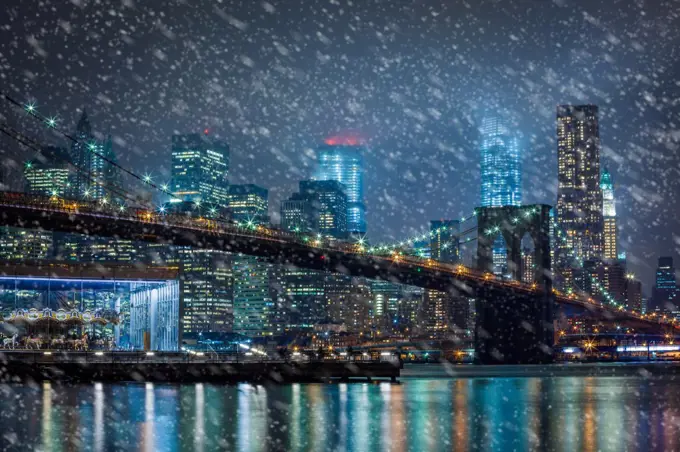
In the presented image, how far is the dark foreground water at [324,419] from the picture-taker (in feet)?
80.8

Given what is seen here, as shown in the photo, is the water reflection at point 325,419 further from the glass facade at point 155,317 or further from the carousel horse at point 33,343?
the glass facade at point 155,317

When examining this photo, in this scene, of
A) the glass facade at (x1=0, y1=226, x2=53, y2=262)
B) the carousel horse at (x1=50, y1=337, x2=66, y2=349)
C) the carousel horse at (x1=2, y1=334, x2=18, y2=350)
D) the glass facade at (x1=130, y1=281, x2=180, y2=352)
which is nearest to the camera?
the carousel horse at (x1=2, y1=334, x2=18, y2=350)

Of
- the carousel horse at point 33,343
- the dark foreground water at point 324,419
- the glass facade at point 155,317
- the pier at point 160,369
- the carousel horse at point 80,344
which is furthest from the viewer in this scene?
the glass facade at point 155,317

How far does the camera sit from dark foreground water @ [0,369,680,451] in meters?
24.6

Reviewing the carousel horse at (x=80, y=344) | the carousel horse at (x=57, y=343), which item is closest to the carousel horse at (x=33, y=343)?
the carousel horse at (x=57, y=343)

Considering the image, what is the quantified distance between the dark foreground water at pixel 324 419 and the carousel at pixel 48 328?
17.4 meters

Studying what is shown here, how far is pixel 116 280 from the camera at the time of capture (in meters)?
63.2

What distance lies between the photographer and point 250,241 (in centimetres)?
7250

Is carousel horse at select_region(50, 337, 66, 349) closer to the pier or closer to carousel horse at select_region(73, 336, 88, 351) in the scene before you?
carousel horse at select_region(73, 336, 88, 351)

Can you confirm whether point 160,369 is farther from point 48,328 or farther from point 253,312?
point 253,312

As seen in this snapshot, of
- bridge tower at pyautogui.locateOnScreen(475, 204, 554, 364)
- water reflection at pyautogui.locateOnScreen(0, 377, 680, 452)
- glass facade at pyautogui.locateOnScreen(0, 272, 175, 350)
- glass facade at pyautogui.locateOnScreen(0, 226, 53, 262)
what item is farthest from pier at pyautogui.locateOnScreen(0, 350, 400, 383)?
glass facade at pyautogui.locateOnScreen(0, 226, 53, 262)

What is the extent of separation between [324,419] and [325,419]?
30 millimetres

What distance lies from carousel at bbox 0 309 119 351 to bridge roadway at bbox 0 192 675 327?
455 cm

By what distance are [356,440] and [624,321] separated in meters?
89.5
